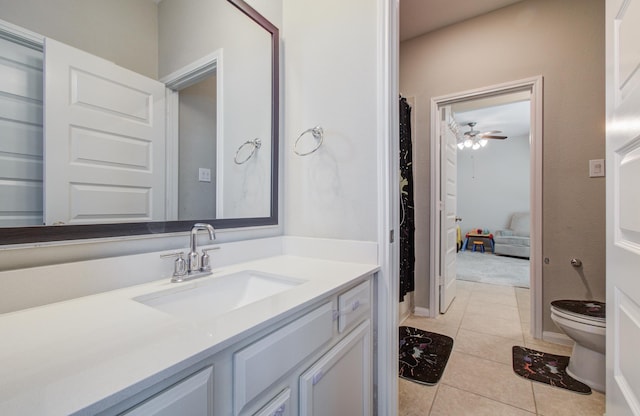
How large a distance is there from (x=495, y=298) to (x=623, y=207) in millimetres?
2583

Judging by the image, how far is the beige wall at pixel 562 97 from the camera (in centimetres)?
195

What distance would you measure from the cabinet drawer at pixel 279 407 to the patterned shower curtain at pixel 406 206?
1.70m

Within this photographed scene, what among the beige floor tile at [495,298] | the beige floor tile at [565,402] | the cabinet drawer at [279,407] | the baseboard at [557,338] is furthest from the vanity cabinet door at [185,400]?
the beige floor tile at [495,298]

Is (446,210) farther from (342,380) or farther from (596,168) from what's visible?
(342,380)

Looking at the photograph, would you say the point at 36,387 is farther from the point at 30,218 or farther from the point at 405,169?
the point at 405,169

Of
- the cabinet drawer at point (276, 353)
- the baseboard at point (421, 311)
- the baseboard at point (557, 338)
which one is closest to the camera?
the cabinet drawer at point (276, 353)

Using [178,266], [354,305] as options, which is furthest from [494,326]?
[178,266]

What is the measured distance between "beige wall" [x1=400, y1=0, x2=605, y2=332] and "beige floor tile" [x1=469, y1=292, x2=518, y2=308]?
838mm

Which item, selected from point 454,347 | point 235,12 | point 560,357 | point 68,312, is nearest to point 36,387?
point 68,312

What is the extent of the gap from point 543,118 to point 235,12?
88.5 inches

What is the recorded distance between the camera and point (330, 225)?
1337 millimetres

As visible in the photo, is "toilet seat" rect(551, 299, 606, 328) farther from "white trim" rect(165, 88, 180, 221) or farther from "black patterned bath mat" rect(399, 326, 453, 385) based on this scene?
"white trim" rect(165, 88, 180, 221)

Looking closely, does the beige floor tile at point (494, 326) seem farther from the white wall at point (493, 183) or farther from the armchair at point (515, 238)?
the white wall at point (493, 183)

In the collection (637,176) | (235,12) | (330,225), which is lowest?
(330,225)
